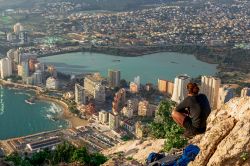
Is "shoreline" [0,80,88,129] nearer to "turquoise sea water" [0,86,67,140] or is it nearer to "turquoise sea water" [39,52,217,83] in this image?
"turquoise sea water" [0,86,67,140]

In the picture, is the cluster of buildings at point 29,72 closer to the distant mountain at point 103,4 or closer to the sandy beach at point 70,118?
the sandy beach at point 70,118

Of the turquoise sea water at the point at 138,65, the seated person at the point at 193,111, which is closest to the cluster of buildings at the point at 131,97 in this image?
the turquoise sea water at the point at 138,65

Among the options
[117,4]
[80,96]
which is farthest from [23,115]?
[117,4]

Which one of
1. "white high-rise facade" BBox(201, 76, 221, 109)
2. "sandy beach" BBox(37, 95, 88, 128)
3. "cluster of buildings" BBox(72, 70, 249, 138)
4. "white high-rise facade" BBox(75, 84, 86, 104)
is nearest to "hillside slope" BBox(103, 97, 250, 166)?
"cluster of buildings" BBox(72, 70, 249, 138)

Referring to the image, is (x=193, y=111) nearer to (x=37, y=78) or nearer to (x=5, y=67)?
(x=37, y=78)

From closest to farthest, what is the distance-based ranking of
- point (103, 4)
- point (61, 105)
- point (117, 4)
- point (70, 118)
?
point (70, 118) → point (61, 105) → point (117, 4) → point (103, 4)

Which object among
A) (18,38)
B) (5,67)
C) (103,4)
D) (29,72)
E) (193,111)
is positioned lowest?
(29,72)
